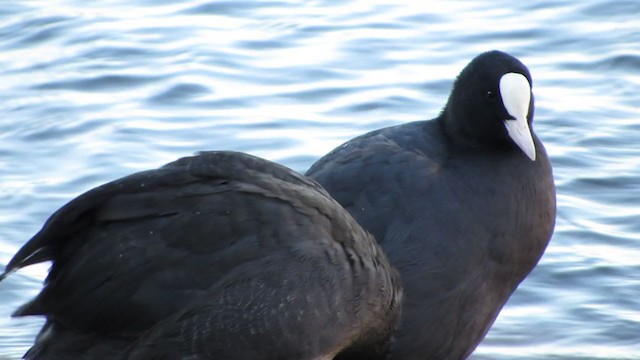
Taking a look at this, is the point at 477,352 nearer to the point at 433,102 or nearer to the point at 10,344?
the point at 10,344

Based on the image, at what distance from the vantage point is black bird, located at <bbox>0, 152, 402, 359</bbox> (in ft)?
16.0

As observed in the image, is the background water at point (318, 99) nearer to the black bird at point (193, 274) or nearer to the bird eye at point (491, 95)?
Result: the bird eye at point (491, 95)

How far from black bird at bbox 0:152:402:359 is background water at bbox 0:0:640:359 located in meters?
1.61

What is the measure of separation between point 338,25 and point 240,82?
1.22 meters

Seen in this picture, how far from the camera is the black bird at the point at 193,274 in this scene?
192 inches

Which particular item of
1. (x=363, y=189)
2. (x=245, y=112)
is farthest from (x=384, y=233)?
(x=245, y=112)

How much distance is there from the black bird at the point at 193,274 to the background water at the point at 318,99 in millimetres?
1606

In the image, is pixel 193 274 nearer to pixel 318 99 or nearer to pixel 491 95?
pixel 491 95

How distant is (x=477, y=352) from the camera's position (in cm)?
646

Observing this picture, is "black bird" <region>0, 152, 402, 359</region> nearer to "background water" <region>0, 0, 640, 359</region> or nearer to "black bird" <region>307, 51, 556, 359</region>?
"black bird" <region>307, 51, 556, 359</region>

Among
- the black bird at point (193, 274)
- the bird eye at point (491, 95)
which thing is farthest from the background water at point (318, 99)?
the black bird at point (193, 274)

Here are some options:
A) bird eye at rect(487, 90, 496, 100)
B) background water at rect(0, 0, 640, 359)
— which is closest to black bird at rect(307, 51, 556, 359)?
bird eye at rect(487, 90, 496, 100)

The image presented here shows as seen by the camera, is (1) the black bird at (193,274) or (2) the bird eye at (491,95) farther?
(2) the bird eye at (491,95)

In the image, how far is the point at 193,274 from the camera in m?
4.92
